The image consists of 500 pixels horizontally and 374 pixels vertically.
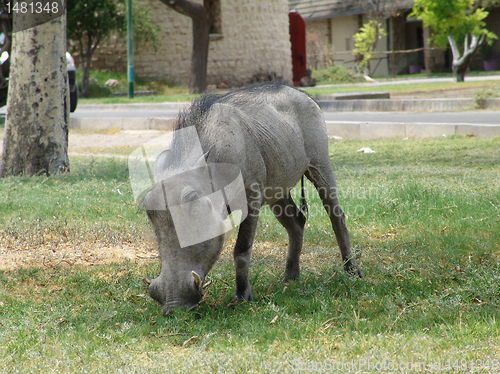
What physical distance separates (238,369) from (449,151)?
23.3ft

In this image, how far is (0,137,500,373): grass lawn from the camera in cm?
276

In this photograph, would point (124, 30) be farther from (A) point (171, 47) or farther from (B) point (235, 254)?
(B) point (235, 254)

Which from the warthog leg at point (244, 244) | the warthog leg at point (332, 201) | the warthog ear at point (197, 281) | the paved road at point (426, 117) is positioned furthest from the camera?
the paved road at point (426, 117)

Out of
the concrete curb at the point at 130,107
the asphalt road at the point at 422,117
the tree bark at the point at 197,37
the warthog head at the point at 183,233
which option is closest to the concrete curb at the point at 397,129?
the asphalt road at the point at 422,117

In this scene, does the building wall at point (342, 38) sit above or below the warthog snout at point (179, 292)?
above

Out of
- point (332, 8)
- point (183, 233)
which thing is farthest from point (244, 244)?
point (332, 8)

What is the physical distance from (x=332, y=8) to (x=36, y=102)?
3079 cm

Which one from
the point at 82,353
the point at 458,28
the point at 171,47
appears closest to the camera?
the point at 82,353

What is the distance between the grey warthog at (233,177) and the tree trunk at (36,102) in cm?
424

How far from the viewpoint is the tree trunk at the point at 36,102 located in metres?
7.22

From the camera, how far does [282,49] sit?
2525 centimetres

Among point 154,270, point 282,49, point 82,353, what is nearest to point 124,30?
point 282,49

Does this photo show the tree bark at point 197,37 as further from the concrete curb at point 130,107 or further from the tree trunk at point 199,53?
the concrete curb at point 130,107

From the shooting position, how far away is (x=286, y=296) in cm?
366
